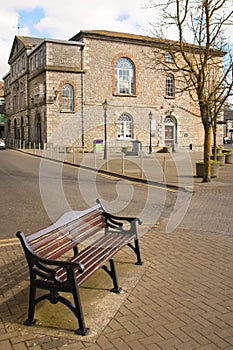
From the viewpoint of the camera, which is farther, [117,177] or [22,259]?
[117,177]

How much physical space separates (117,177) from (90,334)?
507 inches

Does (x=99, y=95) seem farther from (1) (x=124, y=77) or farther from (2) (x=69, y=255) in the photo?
(2) (x=69, y=255)

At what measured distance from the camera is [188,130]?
43.2m

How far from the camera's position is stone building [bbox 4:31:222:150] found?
3622 centimetres

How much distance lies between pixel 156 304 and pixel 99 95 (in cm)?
3526

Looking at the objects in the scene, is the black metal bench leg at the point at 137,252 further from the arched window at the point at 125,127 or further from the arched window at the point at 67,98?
the arched window at the point at 125,127

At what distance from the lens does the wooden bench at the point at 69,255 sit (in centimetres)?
350

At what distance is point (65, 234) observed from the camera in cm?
457

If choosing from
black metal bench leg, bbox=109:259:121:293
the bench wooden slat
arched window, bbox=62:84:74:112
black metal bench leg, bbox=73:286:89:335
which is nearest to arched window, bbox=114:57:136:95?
arched window, bbox=62:84:74:112

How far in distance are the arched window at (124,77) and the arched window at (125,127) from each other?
2630mm

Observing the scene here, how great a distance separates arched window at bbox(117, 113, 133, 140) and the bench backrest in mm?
34100

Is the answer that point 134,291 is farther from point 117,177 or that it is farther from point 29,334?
point 117,177

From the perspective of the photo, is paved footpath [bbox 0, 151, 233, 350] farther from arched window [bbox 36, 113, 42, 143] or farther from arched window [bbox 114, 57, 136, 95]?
arched window [bbox 36, 113, 42, 143]

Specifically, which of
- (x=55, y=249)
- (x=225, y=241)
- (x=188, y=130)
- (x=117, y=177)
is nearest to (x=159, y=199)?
(x=225, y=241)
